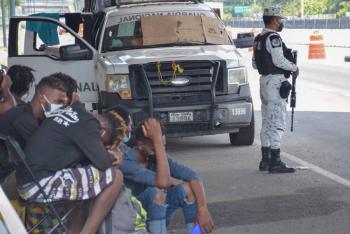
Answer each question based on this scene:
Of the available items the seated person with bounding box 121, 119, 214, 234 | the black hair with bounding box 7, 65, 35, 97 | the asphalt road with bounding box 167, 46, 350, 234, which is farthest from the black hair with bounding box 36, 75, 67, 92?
the asphalt road with bounding box 167, 46, 350, 234

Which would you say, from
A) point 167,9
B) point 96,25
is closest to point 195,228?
point 167,9

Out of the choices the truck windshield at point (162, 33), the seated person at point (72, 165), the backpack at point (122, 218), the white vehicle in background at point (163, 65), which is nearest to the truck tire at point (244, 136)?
the white vehicle in background at point (163, 65)

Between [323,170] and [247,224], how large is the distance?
8.49ft

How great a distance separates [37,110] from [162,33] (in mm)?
5799

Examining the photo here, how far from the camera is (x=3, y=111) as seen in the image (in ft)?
18.8

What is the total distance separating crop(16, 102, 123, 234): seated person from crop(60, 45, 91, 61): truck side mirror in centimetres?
575

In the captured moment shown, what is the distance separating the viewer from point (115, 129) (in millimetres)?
4852

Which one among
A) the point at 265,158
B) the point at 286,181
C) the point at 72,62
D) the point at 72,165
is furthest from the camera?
the point at 72,62

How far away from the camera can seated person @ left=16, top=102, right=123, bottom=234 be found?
14.6 ft

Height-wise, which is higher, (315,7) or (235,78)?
(235,78)

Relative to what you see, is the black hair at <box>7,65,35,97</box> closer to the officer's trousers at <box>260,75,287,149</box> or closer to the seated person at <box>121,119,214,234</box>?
the seated person at <box>121,119,214,234</box>

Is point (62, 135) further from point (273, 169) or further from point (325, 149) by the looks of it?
point (325, 149)

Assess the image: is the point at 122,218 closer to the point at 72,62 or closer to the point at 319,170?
the point at 319,170

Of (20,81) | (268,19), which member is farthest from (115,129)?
(268,19)
